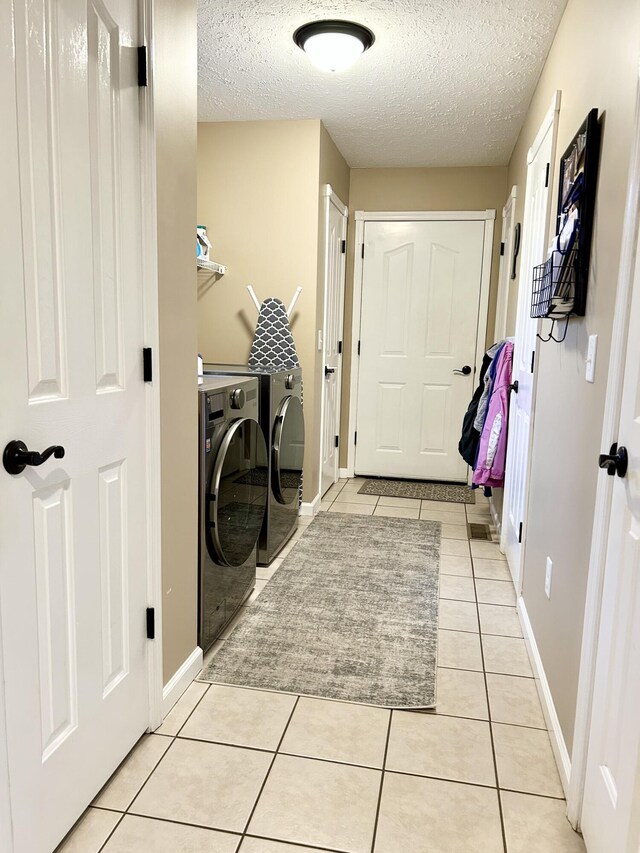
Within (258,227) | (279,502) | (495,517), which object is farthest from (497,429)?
(258,227)

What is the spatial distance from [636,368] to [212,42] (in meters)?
2.48

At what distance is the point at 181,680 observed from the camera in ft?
6.46

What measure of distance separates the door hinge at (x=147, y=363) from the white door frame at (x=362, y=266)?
135 inches

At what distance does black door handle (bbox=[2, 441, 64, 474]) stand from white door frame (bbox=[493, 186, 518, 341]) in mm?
3305

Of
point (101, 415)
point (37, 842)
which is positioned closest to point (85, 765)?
point (37, 842)

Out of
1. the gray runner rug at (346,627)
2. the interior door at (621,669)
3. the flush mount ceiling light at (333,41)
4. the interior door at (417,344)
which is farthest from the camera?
the interior door at (417,344)

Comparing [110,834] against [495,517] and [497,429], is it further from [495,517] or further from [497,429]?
[495,517]

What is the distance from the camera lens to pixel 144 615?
5.63 ft

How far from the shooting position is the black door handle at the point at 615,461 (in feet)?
4.00

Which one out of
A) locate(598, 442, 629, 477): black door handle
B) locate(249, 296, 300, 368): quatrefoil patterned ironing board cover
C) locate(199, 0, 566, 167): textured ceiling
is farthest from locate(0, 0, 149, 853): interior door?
locate(249, 296, 300, 368): quatrefoil patterned ironing board cover

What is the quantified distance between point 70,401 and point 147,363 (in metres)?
0.35

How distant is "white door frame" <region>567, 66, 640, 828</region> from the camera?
124cm

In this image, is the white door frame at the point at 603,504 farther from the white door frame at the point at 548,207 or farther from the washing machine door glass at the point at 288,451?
the washing machine door glass at the point at 288,451

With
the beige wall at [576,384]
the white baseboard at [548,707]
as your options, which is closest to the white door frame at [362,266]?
the beige wall at [576,384]
